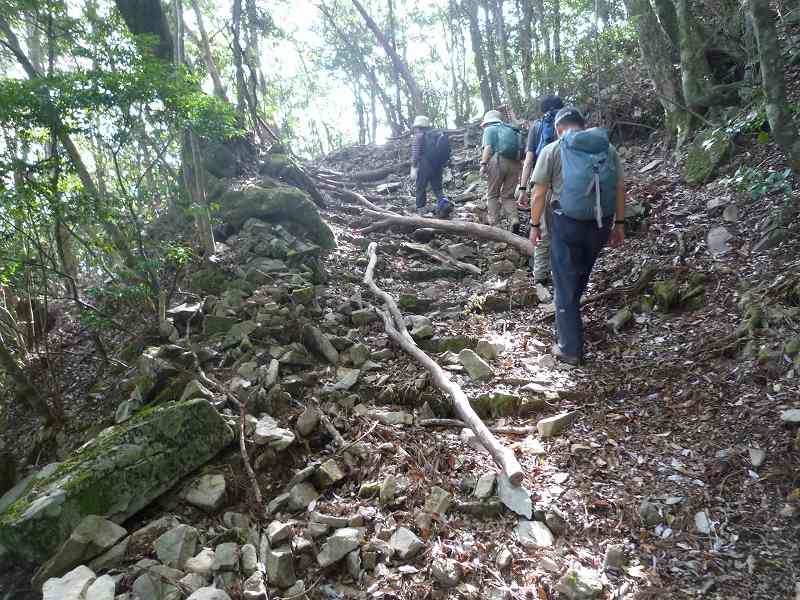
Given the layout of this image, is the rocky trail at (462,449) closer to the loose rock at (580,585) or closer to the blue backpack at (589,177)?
the loose rock at (580,585)

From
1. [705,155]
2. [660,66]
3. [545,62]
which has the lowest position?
[705,155]

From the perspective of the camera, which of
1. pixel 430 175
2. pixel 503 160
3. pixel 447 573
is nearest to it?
pixel 447 573

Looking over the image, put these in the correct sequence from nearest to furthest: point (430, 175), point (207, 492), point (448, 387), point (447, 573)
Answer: point (447, 573), point (207, 492), point (448, 387), point (430, 175)

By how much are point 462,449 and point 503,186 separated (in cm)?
577

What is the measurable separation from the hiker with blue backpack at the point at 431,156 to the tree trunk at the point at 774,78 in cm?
581

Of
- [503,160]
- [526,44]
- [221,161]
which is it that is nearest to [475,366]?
[503,160]

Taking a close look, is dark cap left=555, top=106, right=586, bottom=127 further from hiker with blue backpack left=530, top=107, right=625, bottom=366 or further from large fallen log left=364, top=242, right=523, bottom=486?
large fallen log left=364, top=242, right=523, bottom=486

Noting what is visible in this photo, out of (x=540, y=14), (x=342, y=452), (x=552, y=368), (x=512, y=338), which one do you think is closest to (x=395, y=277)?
(x=512, y=338)

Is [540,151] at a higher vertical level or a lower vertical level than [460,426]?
higher

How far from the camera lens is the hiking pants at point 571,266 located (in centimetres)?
431

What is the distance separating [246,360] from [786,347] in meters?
4.63

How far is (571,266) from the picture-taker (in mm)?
4410

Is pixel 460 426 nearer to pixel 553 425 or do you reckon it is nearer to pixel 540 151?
pixel 553 425

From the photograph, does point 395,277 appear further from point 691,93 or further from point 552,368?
point 691,93
